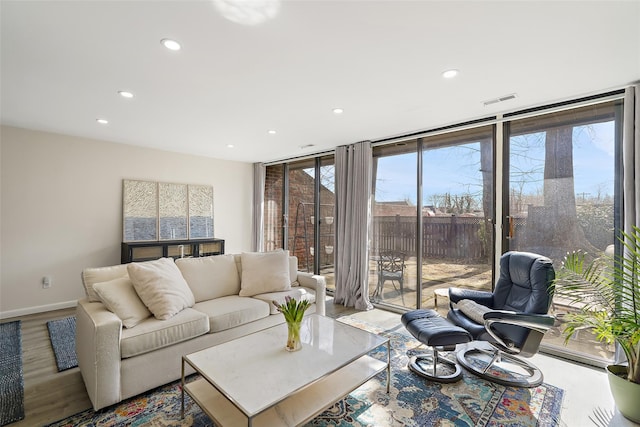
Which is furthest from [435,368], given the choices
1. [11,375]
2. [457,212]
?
[11,375]

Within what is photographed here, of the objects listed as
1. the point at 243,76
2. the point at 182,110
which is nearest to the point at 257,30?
the point at 243,76

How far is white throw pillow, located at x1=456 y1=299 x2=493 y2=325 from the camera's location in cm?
252

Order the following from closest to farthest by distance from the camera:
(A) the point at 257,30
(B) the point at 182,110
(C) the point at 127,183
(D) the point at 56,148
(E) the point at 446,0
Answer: (E) the point at 446,0 → (A) the point at 257,30 → (B) the point at 182,110 → (D) the point at 56,148 → (C) the point at 127,183

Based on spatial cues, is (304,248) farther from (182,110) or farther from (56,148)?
(56,148)

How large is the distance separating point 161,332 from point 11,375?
139 cm

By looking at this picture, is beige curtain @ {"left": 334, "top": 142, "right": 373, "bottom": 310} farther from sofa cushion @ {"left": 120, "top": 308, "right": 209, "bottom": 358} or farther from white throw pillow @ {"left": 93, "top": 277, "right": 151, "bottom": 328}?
white throw pillow @ {"left": 93, "top": 277, "right": 151, "bottom": 328}

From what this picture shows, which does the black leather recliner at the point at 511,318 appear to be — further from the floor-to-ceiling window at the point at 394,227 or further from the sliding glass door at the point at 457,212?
the floor-to-ceiling window at the point at 394,227

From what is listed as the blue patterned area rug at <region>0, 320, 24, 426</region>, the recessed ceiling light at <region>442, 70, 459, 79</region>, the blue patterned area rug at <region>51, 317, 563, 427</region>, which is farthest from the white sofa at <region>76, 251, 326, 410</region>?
the recessed ceiling light at <region>442, 70, 459, 79</region>

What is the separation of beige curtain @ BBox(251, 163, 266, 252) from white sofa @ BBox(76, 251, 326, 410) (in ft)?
8.88

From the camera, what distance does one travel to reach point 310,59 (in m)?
2.10

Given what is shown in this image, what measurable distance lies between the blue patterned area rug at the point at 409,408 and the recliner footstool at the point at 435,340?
0.09 metres

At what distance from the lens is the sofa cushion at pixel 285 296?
10.0ft

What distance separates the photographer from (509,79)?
239cm

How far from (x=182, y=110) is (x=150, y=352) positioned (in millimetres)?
2312
